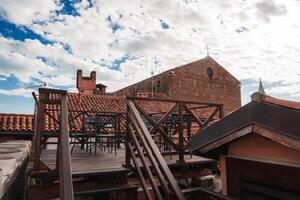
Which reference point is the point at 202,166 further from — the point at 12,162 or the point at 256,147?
the point at 12,162

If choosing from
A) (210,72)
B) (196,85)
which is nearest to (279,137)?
(196,85)

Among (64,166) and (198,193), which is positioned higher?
(64,166)

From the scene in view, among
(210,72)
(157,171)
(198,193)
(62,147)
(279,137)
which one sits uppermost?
(210,72)

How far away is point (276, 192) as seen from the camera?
2.53 metres

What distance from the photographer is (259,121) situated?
7.16ft

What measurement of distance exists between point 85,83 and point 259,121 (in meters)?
21.6

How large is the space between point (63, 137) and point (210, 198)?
197 centimetres

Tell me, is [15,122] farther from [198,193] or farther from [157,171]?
[198,193]

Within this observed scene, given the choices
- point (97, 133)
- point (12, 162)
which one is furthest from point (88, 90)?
Result: point (12, 162)

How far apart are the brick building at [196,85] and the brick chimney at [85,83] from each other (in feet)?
13.9

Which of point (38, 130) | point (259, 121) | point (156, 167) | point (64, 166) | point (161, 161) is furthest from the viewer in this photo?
point (38, 130)

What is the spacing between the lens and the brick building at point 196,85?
72.7 ft

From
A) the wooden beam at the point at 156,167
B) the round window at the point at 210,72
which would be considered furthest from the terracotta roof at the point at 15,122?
the round window at the point at 210,72

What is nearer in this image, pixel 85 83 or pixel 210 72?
pixel 85 83
